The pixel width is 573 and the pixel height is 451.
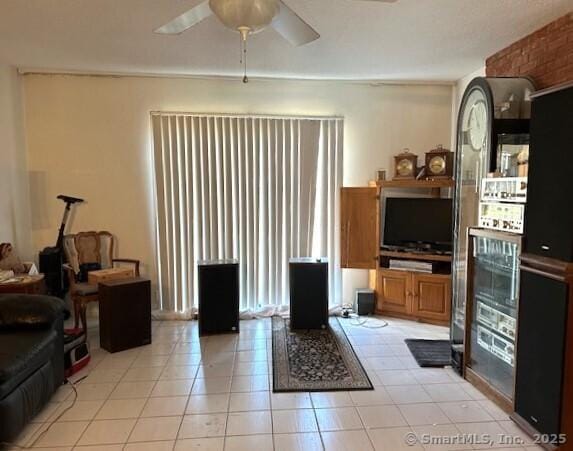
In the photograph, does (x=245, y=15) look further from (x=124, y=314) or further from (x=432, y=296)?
(x=432, y=296)

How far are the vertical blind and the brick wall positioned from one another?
180 cm

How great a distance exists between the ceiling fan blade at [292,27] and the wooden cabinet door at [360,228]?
7.32 ft

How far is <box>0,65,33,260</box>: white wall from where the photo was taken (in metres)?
3.93

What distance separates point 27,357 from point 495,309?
121 inches

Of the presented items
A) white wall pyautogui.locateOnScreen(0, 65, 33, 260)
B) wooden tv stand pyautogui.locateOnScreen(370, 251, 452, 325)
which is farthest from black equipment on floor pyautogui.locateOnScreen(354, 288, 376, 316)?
white wall pyautogui.locateOnScreen(0, 65, 33, 260)

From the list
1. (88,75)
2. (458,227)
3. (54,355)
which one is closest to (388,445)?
(458,227)

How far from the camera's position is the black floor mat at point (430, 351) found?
340 cm

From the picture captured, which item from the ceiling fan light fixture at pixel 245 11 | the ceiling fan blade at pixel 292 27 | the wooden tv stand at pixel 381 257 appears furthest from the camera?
the wooden tv stand at pixel 381 257

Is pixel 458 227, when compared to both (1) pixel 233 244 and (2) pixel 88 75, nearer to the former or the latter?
(1) pixel 233 244

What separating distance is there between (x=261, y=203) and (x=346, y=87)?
1.67m

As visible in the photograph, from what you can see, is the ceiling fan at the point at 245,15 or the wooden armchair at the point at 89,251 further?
the wooden armchair at the point at 89,251

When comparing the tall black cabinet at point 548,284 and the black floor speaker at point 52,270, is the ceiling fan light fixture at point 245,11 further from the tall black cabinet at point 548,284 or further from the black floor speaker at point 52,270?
the black floor speaker at point 52,270

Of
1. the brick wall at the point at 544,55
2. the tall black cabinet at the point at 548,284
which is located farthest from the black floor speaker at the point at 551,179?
the brick wall at the point at 544,55

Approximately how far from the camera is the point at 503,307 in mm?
2807
